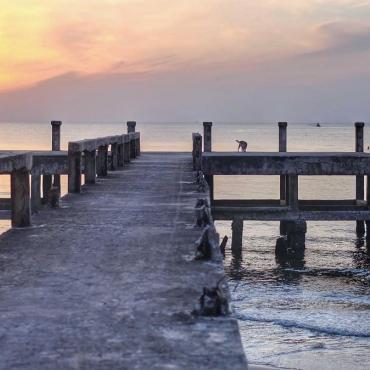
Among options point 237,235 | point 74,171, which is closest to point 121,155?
point 74,171

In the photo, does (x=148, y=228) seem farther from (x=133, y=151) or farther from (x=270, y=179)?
(x=270, y=179)

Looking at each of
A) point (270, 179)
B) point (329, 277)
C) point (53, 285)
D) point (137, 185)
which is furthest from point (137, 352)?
point (270, 179)

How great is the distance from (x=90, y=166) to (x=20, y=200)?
5.26m

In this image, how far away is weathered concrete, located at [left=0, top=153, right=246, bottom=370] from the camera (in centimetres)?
379

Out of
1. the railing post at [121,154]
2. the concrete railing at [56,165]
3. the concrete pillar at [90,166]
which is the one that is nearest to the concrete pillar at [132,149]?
the concrete railing at [56,165]

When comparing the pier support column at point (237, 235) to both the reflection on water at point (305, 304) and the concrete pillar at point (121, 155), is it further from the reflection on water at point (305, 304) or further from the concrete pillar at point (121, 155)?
the concrete pillar at point (121, 155)

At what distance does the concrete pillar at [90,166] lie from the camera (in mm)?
13352

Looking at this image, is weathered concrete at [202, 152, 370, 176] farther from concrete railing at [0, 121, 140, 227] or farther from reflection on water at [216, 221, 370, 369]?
reflection on water at [216, 221, 370, 369]

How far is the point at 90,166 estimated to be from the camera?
1346cm

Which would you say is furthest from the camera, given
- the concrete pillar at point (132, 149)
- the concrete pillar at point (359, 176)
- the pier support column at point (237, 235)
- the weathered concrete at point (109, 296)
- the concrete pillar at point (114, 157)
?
the concrete pillar at point (359, 176)

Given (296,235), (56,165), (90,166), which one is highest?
(90,166)

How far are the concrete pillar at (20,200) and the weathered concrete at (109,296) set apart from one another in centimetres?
21

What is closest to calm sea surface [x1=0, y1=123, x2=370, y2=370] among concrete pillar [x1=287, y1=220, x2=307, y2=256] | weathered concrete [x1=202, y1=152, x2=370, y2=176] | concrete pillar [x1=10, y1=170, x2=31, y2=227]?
concrete pillar [x1=287, y1=220, x2=307, y2=256]

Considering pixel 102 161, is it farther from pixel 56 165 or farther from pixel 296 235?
pixel 296 235
